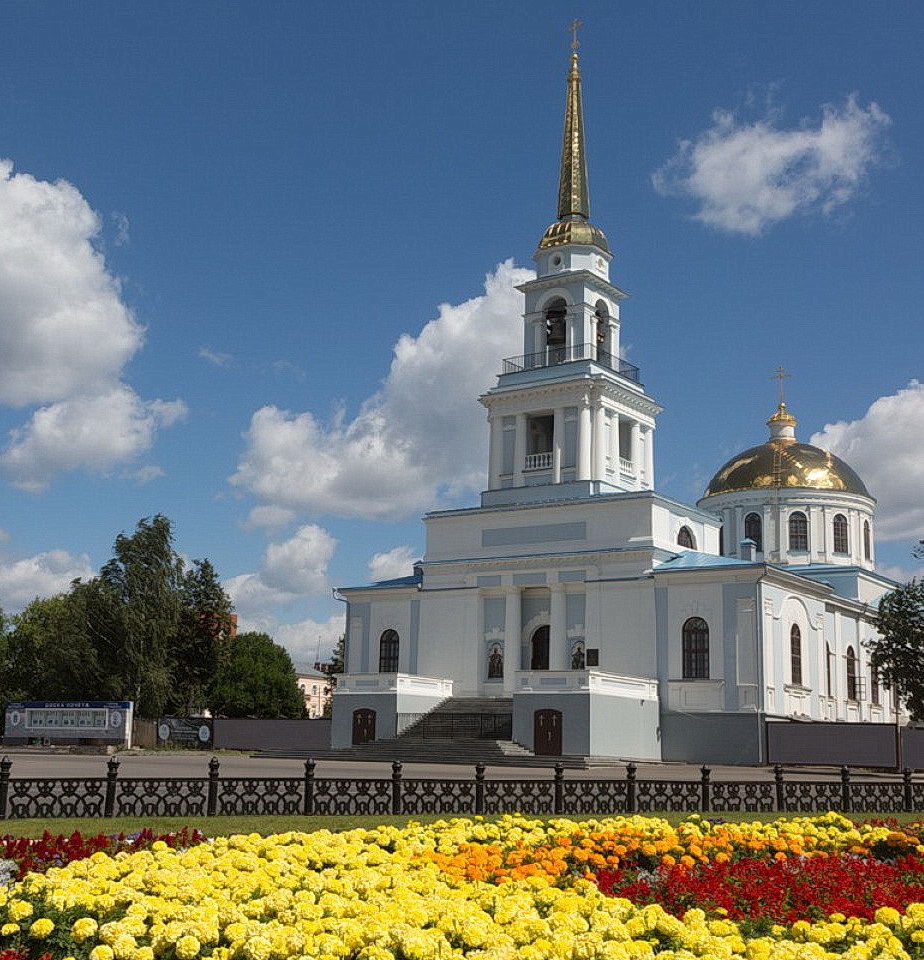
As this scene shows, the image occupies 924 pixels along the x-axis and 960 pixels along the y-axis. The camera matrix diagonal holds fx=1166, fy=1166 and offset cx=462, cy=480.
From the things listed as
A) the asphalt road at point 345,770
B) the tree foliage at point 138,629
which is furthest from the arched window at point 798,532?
the tree foliage at point 138,629

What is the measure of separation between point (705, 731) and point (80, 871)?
35.5 m

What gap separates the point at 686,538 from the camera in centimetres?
4797

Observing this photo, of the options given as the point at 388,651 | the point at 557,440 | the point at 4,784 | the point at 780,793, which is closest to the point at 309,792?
the point at 4,784

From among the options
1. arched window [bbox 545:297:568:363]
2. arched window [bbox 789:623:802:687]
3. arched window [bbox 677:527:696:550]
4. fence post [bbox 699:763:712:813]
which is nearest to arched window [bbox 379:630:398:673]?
arched window [bbox 677:527:696:550]

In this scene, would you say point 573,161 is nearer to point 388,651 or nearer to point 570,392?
point 570,392

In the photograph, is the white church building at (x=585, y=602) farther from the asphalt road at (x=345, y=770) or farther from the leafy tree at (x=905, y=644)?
the leafy tree at (x=905, y=644)

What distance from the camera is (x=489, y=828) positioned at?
13.4 metres

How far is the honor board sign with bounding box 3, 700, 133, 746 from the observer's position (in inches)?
1740

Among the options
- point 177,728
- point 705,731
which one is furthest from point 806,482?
point 177,728

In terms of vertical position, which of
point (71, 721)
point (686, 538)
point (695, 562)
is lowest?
point (71, 721)

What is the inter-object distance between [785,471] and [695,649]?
64.5 feet

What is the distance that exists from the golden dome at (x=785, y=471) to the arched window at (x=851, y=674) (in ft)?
36.1

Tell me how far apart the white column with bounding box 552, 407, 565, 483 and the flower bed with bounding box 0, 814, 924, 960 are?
3553 cm

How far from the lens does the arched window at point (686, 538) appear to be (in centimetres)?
4750
